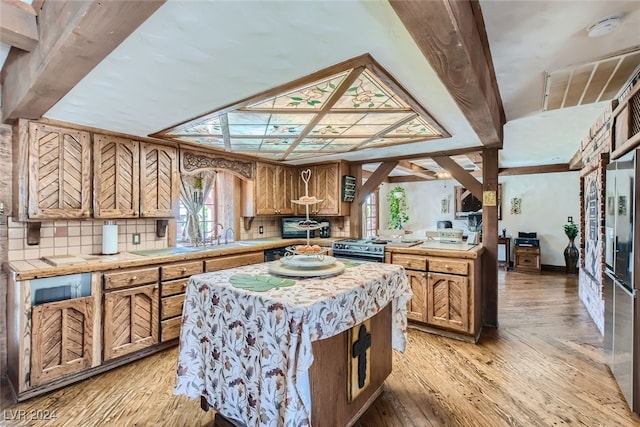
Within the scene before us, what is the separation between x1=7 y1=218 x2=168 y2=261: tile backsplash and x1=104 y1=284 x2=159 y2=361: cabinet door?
0.70 metres

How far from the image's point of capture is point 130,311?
270 cm

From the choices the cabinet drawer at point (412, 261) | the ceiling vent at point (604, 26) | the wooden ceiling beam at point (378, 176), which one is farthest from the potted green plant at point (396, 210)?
the ceiling vent at point (604, 26)

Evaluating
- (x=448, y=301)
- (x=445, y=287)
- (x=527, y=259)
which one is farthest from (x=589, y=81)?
(x=527, y=259)

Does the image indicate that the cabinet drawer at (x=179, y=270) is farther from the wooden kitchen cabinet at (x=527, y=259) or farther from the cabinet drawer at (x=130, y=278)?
the wooden kitchen cabinet at (x=527, y=259)

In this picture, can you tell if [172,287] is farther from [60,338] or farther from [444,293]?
[444,293]

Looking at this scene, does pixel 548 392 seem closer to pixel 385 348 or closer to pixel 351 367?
pixel 385 348

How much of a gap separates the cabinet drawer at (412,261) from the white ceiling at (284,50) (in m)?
1.63

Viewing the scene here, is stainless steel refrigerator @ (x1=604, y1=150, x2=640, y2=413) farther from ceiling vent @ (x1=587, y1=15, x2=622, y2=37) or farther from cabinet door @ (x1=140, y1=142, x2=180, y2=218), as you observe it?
cabinet door @ (x1=140, y1=142, x2=180, y2=218)

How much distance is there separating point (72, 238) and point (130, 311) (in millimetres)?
918

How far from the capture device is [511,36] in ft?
5.35

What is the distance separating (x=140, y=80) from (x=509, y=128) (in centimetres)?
371

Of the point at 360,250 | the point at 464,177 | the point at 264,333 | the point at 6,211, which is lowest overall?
the point at 264,333

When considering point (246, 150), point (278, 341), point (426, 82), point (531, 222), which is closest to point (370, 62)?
point (426, 82)

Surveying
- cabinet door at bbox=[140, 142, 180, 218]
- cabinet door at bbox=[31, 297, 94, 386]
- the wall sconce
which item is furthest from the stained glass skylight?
the wall sconce
